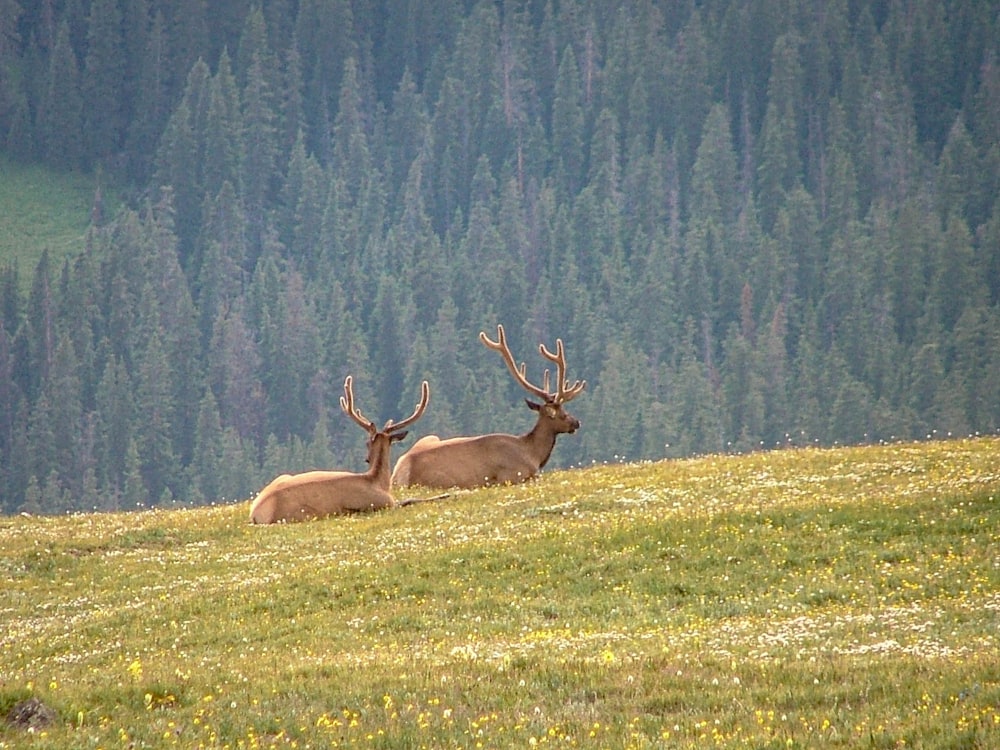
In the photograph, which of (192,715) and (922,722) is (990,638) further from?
(192,715)

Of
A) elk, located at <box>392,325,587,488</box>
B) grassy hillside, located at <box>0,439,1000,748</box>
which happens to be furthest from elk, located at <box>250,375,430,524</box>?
elk, located at <box>392,325,587,488</box>

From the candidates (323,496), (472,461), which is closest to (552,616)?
(323,496)

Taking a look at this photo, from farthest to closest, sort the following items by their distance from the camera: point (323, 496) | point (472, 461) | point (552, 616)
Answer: point (472, 461) < point (323, 496) < point (552, 616)

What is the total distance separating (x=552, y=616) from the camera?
18828 mm

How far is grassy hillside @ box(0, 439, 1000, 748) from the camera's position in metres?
12.9

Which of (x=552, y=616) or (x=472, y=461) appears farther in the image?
(x=472, y=461)

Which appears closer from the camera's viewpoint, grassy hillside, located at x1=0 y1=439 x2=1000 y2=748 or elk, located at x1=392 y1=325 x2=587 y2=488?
grassy hillside, located at x1=0 y1=439 x2=1000 y2=748

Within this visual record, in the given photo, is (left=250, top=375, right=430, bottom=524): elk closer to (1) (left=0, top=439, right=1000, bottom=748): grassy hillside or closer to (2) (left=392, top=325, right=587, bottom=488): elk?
(1) (left=0, top=439, right=1000, bottom=748): grassy hillside

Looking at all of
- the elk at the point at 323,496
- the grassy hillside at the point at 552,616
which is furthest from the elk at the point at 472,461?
the elk at the point at 323,496

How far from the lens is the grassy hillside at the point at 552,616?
12891 mm

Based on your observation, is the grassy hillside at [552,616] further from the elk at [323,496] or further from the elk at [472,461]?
the elk at [472,461]

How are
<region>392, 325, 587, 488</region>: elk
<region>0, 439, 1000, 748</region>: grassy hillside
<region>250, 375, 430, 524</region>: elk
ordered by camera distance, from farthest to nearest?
<region>392, 325, 587, 488</region>: elk
<region>250, 375, 430, 524</region>: elk
<region>0, 439, 1000, 748</region>: grassy hillside

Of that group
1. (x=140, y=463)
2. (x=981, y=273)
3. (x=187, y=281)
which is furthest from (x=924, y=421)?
(x=187, y=281)

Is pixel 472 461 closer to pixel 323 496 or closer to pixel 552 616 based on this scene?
pixel 323 496
